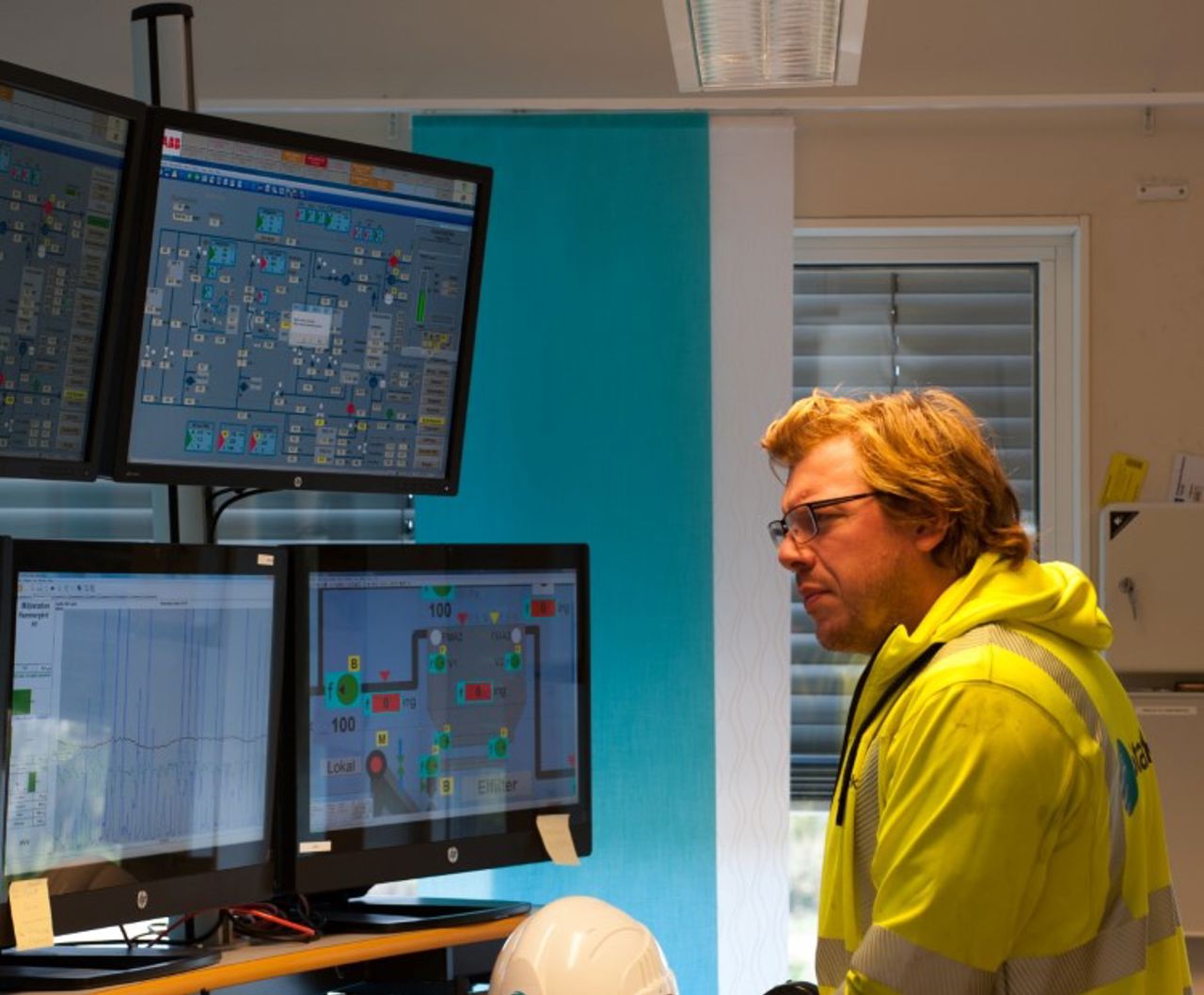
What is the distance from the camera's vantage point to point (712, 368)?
374 cm

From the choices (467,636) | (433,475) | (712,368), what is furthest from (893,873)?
(712,368)

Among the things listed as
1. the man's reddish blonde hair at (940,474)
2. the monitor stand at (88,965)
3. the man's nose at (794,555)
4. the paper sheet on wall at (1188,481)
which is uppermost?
the paper sheet on wall at (1188,481)

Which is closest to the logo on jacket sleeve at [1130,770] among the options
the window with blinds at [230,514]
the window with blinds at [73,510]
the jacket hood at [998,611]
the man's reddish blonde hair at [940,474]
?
the jacket hood at [998,611]

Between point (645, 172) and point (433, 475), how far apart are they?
1.36 meters

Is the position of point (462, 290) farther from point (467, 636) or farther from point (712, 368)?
point (712, 368)

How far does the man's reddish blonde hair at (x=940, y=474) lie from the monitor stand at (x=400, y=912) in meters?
0.86

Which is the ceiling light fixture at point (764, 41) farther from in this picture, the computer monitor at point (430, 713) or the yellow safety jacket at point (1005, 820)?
the yellow safety jacket at point (1005, 820)

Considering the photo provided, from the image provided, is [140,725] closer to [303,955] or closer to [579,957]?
[303,955]

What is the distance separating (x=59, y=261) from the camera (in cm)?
219

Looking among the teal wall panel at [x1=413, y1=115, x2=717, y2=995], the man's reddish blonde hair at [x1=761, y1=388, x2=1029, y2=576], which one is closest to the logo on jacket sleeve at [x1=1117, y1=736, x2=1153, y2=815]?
the man's reddish blonde hair at [x1=761, y1=388, x2=1029, y2=576]

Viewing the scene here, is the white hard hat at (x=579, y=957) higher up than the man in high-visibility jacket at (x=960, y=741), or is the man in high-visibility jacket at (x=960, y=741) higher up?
the man in high-visibility jacket at (x=960, y=741)

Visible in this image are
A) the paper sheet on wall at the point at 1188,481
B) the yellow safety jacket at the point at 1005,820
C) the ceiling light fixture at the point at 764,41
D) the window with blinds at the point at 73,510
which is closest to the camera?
the yellow safety jacket at the point at 1005,820

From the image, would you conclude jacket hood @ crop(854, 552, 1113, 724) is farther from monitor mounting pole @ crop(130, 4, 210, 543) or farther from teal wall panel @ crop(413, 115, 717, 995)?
teal wall panel @ crop(413, 115, 717, 995)

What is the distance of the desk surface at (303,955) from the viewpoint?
6.53ft
